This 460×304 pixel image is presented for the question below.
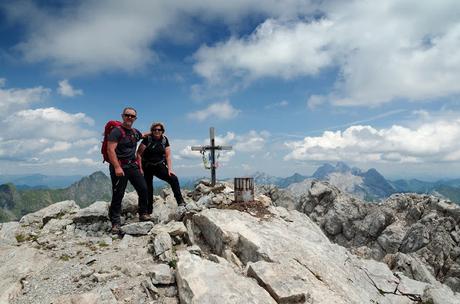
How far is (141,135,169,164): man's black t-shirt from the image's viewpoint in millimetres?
16297

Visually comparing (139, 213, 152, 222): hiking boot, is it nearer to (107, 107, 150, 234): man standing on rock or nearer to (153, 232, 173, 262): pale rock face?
(107, 107, 150, 234): man standing on rock

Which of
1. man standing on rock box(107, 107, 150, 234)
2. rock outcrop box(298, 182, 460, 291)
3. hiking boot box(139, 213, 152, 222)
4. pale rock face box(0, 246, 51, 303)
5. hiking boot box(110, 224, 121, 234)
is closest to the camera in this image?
pale rock face box(0, 246, 51, 303)

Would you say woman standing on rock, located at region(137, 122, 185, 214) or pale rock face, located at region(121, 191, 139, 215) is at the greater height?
woman standing on rock, located at region(137, 122, 185, 214)

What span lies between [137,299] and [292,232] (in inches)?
272

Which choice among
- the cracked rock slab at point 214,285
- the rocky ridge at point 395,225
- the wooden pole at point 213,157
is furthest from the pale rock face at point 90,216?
the rocky ridge at point 395,225

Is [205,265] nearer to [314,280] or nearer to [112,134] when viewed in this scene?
[314,280]

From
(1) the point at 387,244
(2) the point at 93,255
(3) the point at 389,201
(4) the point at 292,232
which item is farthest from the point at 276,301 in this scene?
(3) the point at 389,201

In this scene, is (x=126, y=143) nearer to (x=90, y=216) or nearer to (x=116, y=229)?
(x=116, y=229)

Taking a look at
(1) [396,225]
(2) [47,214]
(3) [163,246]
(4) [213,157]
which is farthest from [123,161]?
(1) [396,225]

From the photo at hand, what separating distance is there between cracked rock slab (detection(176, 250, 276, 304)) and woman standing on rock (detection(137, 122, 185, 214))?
635cm

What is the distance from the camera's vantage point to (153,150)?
16.4m

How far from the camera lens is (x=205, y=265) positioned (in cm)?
1045

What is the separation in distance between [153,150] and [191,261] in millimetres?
7049

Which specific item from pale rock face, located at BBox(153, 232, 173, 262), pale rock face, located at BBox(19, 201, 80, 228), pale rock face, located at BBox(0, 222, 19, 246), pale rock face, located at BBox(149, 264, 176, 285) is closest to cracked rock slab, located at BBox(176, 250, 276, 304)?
pale rock face, located at BBox(149, 264, 176, 285)
